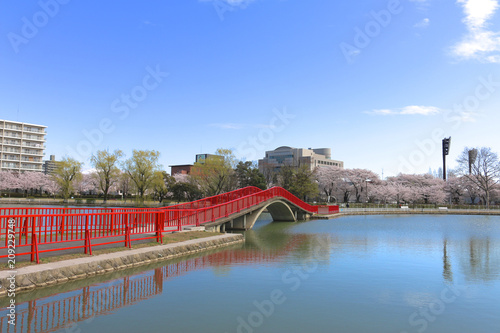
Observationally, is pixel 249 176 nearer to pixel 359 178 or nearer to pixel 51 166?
pixel 359 178

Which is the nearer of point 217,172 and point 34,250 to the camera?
point 34,250

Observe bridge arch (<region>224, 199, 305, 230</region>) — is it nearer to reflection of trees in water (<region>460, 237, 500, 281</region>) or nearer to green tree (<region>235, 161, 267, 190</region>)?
reflection of trees in water (<region>460, 237, 500, 281</region>)

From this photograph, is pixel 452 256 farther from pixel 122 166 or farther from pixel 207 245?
pixel 122 166

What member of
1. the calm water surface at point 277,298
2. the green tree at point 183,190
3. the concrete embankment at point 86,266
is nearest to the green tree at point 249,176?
the green tree at point 183,190

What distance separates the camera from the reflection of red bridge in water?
7.42m

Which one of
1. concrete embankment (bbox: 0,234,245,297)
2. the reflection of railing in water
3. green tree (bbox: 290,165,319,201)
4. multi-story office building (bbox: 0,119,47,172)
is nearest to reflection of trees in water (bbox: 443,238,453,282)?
the reflection of railing in water

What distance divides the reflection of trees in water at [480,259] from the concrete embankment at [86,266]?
11039 millimetres

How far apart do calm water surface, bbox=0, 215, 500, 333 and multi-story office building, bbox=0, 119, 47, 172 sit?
346ft

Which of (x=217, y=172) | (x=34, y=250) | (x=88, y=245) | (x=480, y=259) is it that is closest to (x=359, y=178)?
(x=217, y=172)

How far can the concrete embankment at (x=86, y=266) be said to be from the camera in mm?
9312

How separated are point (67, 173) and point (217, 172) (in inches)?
1218

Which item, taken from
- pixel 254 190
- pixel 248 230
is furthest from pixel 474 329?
pixel 254 190

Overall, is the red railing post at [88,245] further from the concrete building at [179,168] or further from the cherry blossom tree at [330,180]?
the concrete building at [179,168]

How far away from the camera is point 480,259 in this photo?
678 inches
